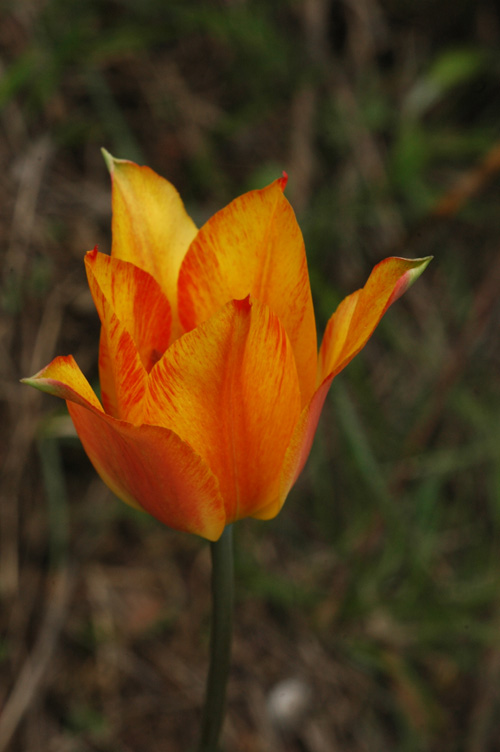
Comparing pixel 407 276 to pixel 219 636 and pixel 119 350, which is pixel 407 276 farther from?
pixel 219 636

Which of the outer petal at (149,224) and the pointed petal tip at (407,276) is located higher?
the outer petal at (149,224)

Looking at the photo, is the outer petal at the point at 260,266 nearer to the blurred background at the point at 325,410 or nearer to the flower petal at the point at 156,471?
the flower petal at the point at 156,471

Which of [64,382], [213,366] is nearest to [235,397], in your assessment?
[213,366]

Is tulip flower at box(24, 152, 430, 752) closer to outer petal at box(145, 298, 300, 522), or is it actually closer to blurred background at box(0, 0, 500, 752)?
outer petal at box(145, 298, 300, 522)

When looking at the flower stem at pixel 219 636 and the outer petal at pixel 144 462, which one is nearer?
the outer petal at pixel 144 462

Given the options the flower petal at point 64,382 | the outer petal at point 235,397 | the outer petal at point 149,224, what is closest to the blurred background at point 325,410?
the outer petal at point 149,224

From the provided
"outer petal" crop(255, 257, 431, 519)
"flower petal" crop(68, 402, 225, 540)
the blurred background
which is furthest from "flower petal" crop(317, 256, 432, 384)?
the blurred background
